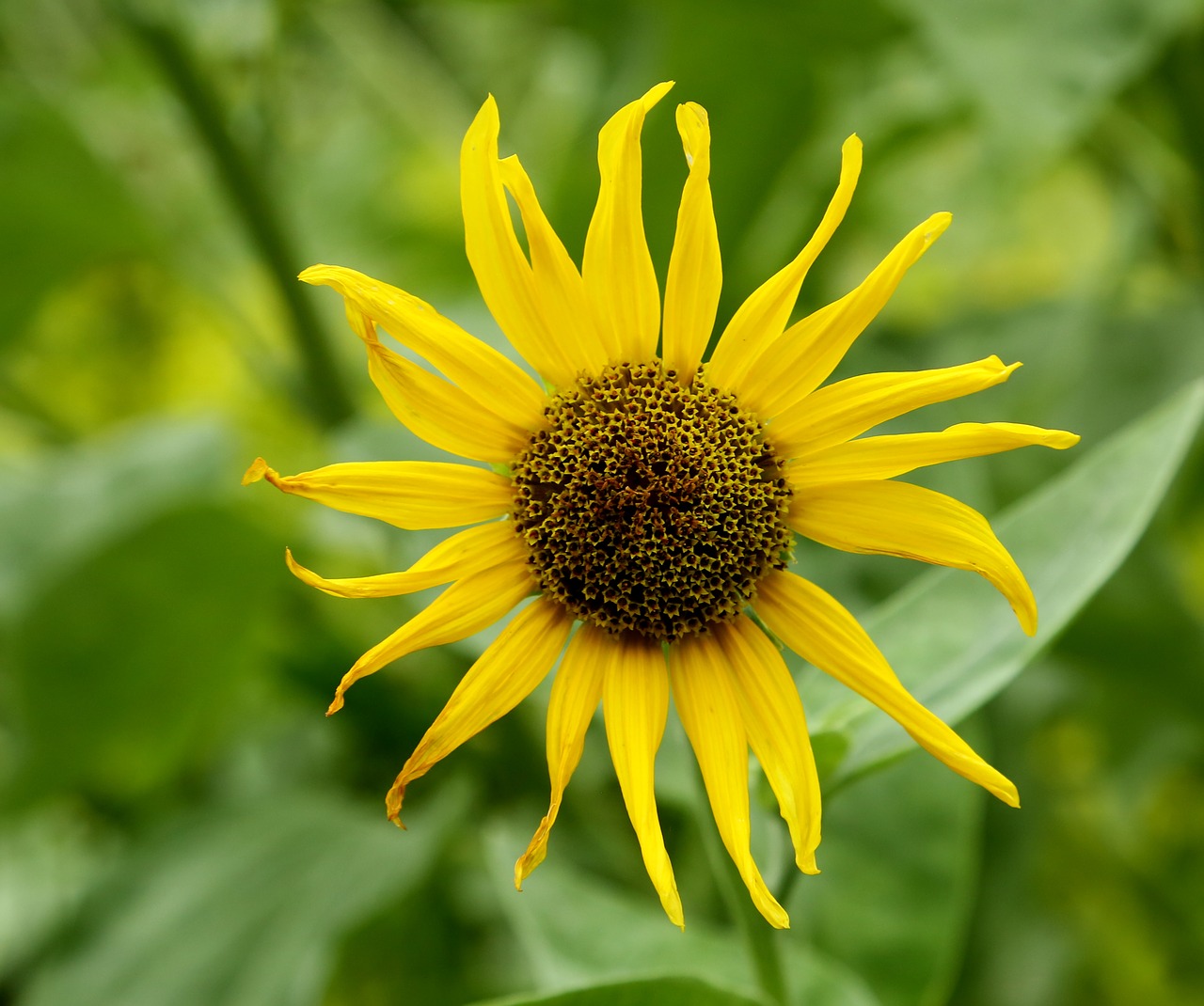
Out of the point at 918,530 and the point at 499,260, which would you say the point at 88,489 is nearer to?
the point at 499,260

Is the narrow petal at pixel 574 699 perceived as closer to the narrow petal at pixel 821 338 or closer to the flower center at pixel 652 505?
the flower center at pixel 652 505

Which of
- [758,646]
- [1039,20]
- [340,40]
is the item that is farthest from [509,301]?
[340,40]

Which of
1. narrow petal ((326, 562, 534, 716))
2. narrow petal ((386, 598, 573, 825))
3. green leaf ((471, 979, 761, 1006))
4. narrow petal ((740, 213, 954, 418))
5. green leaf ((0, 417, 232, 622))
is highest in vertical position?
narrow petal ((740, 213, 954, 418))

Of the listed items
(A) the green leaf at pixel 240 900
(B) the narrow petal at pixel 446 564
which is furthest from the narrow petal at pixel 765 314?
(A) the green leaf at pixel 240 900

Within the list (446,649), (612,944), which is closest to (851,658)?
(612,944)

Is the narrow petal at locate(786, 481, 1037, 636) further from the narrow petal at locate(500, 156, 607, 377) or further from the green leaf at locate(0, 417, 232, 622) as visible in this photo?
the green leaf at locate(0, 417, 232, 622)

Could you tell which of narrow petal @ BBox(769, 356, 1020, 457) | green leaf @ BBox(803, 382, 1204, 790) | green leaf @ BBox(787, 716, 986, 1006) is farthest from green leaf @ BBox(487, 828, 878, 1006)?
narrow petal @ BBox(769, 356, 1020, 457)

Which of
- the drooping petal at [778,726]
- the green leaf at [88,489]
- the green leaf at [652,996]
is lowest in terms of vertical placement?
the green leaf at [88,489]
